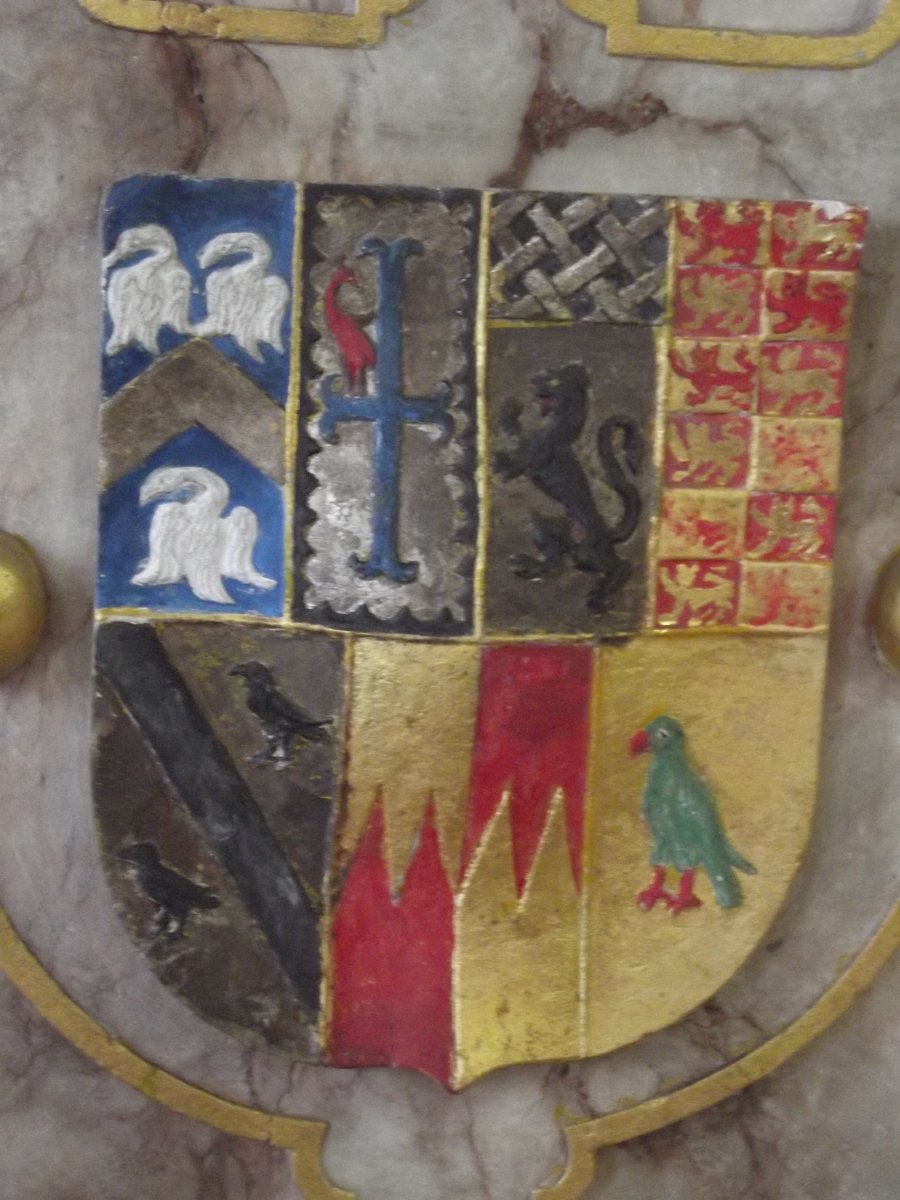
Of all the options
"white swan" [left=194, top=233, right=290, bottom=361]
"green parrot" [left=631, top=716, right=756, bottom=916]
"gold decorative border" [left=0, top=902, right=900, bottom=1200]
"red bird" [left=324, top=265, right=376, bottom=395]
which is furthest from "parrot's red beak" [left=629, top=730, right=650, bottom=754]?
"white swan" [left=194, top=233, right=290, bottom=361]

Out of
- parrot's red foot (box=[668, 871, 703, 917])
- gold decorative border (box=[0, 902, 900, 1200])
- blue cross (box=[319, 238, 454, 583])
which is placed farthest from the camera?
gold decorative border (box=[0, 902, 900, 1200])

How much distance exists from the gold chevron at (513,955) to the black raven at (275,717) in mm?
287

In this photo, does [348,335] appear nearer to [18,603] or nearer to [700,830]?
[18,603]

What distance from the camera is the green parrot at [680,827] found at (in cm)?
174

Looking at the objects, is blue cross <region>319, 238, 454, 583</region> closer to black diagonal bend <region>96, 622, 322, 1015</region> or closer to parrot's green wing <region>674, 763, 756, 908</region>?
black diagonal bend <region>96, 622, 322, 1015</region>

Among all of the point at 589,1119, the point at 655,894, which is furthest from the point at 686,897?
the point at 589,1119

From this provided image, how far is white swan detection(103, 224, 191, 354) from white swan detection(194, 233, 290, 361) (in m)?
0.03

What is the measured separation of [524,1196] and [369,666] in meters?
0.87

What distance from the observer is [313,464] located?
167 centimetres

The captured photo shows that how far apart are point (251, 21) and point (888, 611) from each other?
47.8 inches

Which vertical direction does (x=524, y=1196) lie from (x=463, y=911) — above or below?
below

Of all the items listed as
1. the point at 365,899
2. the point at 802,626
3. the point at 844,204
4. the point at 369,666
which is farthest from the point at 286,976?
the point at 844,204

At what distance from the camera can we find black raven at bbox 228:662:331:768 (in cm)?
171

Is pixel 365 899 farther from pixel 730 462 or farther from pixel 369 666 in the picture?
pixel 730 462
